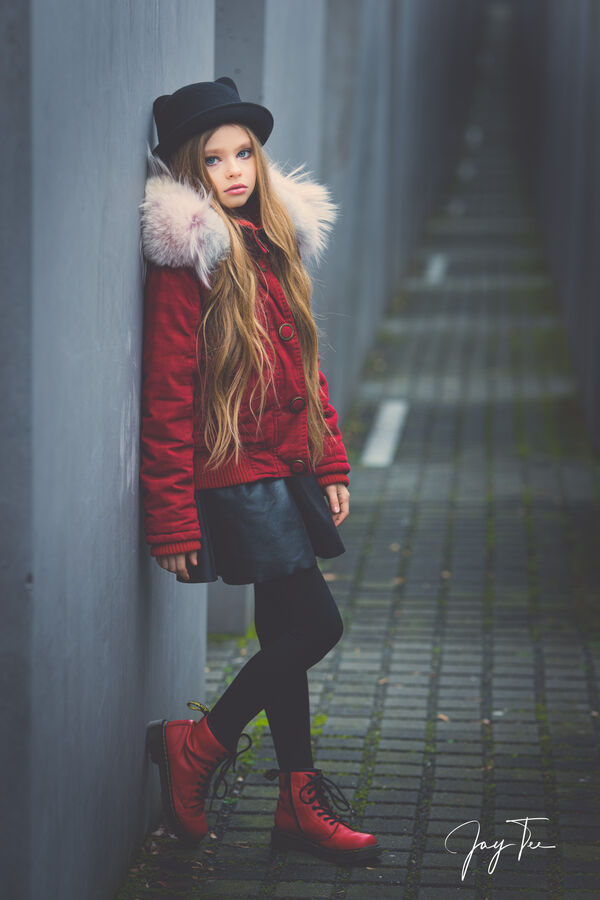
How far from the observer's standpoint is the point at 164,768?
3734 mm

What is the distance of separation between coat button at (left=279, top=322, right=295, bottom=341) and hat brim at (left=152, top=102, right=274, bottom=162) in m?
0.57

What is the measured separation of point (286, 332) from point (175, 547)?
69 centimetres

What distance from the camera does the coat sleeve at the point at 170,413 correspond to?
3385 millimetres

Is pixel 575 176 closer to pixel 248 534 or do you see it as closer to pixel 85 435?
pixel 248 534

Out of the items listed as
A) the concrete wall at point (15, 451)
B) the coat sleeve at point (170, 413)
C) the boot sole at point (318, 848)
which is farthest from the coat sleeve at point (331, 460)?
the concrete wall at point (15, 451)

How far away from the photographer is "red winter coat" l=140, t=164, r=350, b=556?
3.40m

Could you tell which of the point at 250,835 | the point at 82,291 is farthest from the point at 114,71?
the point at 250,835

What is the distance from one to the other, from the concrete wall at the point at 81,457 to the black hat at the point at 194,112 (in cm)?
6

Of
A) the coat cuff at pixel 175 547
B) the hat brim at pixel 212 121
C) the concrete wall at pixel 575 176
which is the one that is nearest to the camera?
the coat cuff at pixel 175 547

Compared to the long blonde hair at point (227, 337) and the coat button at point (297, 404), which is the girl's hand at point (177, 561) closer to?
the long blonde hair at point (227, 337)

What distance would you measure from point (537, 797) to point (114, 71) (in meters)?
2.68

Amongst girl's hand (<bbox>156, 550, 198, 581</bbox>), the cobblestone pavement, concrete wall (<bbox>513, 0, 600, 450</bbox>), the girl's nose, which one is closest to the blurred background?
girl's hand (<bbox>156, 550, 198, 581</bbox>)

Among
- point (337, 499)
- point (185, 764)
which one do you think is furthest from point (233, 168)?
point (185, 764)

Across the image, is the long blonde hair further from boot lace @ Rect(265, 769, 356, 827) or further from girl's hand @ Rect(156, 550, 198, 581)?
boot lace @ Rect(265, 769, 356, 827)
